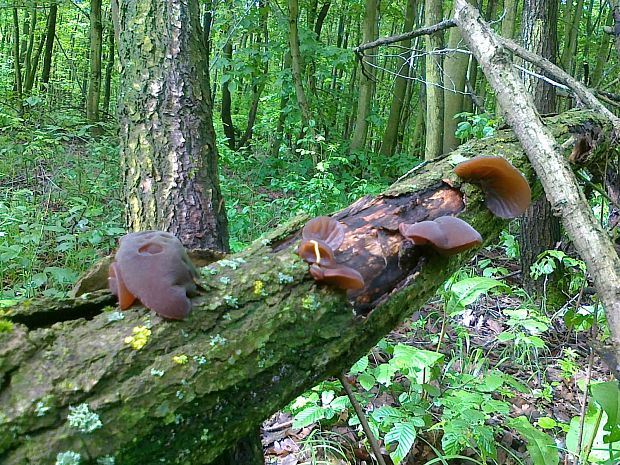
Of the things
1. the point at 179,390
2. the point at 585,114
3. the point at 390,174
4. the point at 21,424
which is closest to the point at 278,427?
the point at 179,390

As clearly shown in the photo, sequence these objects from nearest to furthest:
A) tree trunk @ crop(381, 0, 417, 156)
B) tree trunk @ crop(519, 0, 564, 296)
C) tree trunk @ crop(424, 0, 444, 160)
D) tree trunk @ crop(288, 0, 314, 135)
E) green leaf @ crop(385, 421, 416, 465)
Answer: green leaf @ crop(385, 421, 416, 465)
tree trunk @ crop(519, 0, 564, 296)
tree trunk @ crop(424, 0, 444, 160)
tree trunk @ crop(288, 0, 314, 135)
tree trunk @ crop(381, 0, 417, 156)

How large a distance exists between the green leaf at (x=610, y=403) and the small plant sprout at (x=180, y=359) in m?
1.41

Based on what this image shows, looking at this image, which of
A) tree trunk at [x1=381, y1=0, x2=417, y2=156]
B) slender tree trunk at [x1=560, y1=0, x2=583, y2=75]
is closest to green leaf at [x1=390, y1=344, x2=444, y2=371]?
tree trunk at [x1=381, y1=0, x2=417, y2=156]

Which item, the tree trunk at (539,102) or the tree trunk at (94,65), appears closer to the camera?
the tree trunk at (539,102)

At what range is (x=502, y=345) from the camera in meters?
4.22

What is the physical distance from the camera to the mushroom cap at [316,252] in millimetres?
1723

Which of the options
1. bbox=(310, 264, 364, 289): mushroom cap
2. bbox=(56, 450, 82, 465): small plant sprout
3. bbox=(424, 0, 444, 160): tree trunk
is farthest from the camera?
bbox=(424, 0, 444, 160): tree trunk

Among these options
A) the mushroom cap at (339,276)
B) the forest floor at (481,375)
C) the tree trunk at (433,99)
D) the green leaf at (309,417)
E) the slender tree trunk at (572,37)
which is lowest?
the forest floor at (481,375)

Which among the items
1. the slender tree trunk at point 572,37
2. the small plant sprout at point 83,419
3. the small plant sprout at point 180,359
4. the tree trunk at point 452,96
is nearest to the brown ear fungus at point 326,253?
the small plant sprout at point 180,359

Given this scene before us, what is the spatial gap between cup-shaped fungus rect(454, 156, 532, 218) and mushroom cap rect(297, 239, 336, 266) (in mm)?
939

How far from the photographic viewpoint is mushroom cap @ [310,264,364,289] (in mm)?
1638

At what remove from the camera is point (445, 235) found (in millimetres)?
1863

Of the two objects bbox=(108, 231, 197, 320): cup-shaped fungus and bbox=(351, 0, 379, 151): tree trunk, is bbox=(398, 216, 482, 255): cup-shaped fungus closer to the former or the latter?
bbox=(108, 231, 197, 320): cup-shaped fungus

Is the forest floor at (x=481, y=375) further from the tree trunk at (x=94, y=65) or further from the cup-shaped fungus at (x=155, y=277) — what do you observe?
the tree trunk at (x=94, y=65)
